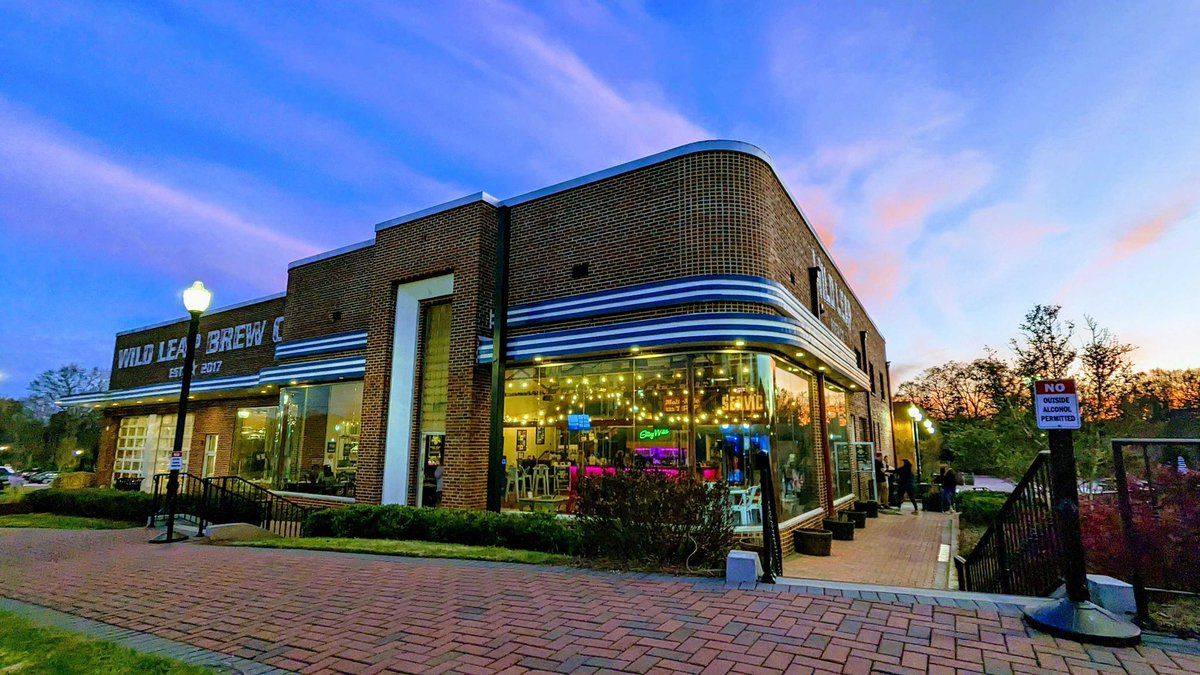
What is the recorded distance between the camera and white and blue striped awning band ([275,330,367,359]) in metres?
15.6

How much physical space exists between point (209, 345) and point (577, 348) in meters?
18.2

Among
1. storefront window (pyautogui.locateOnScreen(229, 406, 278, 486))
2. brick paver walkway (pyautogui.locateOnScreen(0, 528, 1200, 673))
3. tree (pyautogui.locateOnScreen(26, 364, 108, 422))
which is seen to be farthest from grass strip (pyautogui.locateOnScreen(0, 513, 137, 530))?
tree (pyautogui.locateOnScreen(26, 364, 108, 422))

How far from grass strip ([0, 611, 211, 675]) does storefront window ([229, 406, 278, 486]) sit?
41.5ft

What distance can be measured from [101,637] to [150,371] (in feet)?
79.1

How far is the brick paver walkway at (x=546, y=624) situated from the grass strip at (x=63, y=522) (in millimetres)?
10141

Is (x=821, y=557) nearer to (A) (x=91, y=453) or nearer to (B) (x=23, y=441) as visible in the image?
(A) (x=91, y=453)

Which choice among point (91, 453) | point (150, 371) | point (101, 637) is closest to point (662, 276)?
point (101, 637)

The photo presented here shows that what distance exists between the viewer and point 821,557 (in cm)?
1023

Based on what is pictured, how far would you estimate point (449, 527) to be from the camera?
32.9 ft

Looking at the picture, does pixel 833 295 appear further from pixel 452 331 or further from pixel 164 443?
pixel 164 443

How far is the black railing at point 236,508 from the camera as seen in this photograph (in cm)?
1355

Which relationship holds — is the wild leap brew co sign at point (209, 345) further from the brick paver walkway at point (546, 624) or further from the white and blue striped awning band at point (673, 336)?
the brick paver walkway at point (546, 624)

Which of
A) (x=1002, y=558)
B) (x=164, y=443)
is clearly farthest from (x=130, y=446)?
(x=1002, y=558)

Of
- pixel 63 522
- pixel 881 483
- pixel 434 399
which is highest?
pixel 434 399
